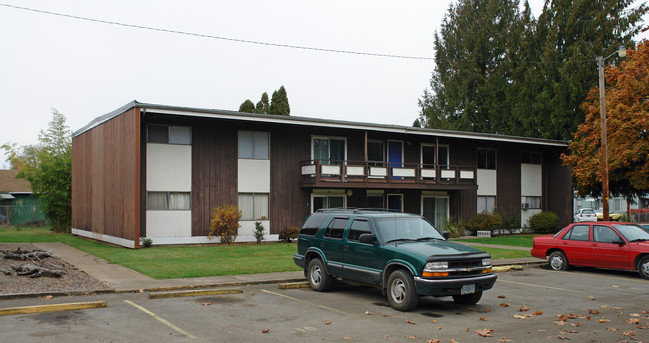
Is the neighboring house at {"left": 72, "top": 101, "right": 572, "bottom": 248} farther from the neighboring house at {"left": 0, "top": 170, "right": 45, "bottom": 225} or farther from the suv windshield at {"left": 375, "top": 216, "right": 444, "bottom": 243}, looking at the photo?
the suv windshield at {"left": 375, "top": 216, "right": 444, "bottom": 243}

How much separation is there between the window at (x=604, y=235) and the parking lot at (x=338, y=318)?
317 cm

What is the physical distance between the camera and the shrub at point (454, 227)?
100 feet

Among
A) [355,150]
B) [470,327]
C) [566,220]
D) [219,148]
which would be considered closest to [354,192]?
[355,150]

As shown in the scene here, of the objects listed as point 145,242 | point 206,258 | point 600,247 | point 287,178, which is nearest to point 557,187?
point 287,178

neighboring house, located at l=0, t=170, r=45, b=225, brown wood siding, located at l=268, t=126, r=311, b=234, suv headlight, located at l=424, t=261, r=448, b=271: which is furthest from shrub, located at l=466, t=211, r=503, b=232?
neighboring house, located at l=0, t=170, r=45, b=225

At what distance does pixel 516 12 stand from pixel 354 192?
34.3 meters

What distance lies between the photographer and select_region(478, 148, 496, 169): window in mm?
33500

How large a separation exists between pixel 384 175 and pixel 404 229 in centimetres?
1635

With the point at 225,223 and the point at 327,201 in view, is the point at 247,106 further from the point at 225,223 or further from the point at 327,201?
the point at 225,223

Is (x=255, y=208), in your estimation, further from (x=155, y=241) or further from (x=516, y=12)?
(x=516, y=12)

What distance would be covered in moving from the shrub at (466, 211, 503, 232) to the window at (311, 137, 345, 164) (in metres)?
8.66

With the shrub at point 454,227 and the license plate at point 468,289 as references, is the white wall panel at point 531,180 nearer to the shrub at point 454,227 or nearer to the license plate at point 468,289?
the shrub at point 454,227

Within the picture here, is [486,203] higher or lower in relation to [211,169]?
lower

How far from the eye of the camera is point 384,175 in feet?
90.5
